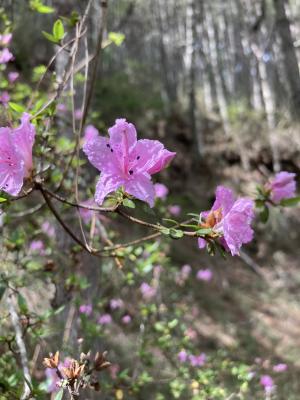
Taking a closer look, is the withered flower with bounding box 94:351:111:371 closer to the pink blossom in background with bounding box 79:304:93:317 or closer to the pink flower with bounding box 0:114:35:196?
the pink flower with bounding box 0:114:35:196

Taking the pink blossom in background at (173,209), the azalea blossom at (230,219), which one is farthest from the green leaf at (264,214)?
the pink blossom in background at (173,209)

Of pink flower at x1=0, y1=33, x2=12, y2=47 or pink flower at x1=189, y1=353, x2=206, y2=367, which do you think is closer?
pink flower at x1=0, y1=33, x2=12, y2=47

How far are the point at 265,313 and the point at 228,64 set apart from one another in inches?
531

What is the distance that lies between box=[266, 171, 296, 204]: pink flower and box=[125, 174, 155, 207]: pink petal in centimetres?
60

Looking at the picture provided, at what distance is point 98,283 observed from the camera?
2605 millimetres

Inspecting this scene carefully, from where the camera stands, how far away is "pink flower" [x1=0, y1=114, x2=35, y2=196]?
0.94 meters

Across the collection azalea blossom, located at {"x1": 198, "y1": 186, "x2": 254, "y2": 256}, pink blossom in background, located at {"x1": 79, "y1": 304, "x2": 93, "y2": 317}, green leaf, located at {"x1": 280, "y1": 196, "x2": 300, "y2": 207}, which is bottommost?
azalea blossom, located at {"x1": 198, "y1": 186, "x2": 254, "y2": 256}

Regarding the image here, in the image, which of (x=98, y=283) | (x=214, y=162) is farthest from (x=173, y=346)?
(x=214, y=162)

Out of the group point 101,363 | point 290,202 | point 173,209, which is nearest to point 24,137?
point 101,363

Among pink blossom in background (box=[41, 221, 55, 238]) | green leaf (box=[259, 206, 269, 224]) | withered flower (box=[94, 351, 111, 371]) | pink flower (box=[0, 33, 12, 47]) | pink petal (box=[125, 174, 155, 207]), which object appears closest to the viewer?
pink petal (box=[125, 174, 155, 207])

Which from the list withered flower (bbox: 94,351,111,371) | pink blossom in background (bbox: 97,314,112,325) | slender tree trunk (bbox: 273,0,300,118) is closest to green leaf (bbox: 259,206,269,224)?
withered flower (bbox: 94,351,111,371)

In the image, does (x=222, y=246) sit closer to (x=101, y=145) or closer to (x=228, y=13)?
(x=101, y=145)

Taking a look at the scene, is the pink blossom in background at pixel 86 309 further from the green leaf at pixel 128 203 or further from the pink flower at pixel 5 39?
the green leaf at pixel 128 203

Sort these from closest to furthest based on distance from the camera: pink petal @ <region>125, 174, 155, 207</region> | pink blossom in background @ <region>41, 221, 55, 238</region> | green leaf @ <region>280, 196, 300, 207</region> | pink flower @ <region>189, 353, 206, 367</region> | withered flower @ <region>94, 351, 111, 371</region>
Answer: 1. pink petal @ <region>125, 174, 155, 207</region>
2. withered flower @ <region>94, 351, 111, 371</region>
3. green leaf @ <region>280, 196, 300, 207</region>
4. pink flower @ <region>189, 353, 206, 367</region>
5. pink blossom in background @ <region>41, 221, 55, 238</region>
